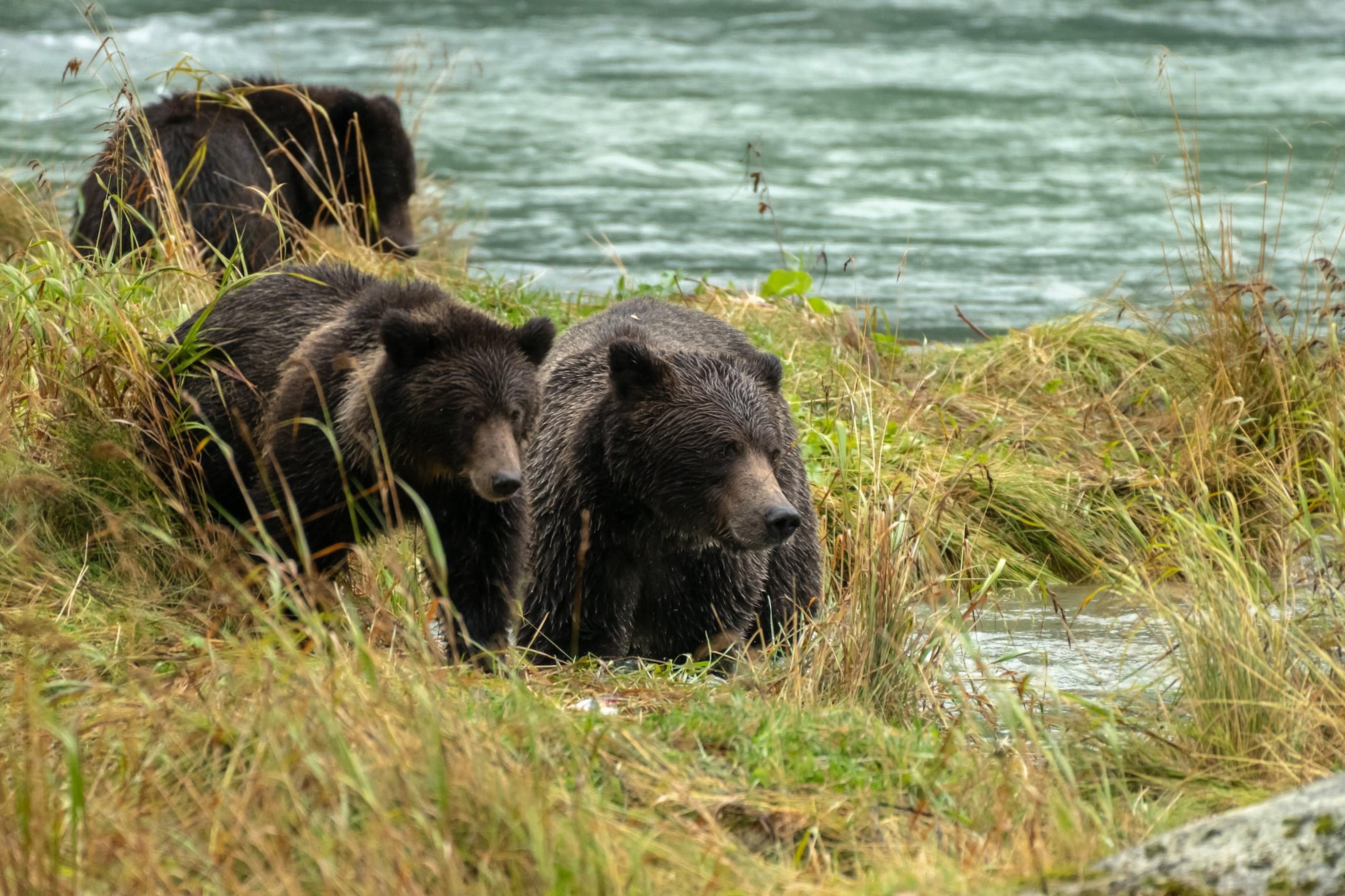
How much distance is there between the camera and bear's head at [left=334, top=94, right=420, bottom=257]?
9.48 metres

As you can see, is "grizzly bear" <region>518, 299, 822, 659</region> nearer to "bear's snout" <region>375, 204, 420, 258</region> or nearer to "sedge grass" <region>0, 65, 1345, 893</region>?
"sedge grass" <region>0, 65, 1345, 893</region>

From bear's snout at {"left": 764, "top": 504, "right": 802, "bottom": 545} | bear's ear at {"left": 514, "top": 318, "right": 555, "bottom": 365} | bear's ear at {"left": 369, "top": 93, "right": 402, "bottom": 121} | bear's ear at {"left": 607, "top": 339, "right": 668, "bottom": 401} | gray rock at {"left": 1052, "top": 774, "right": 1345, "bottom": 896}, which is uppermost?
bear's ear at {"left": 369, "top": 93, "right": 402, "bottom": 121}

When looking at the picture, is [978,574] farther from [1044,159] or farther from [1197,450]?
[1044,159]

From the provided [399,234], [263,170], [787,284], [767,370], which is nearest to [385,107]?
[399,234]

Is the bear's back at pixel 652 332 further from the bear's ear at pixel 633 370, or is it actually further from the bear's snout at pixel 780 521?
the bear's snout at pixel 780 521

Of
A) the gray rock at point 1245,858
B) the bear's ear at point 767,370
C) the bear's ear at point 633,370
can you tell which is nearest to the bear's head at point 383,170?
the bear's ear at point 767,370

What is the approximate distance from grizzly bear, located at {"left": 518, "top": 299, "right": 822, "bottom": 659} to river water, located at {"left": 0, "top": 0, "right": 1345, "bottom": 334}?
5.78ft

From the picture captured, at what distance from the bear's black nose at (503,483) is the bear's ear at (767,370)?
1390mm

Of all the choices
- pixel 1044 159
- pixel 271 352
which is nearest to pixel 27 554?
pixel 271 352

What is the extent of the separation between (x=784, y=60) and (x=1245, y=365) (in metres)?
16.6

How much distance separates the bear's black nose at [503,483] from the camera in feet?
15.4

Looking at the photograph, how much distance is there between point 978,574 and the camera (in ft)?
23.0

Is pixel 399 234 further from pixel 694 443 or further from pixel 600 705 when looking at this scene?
pixel 600 705

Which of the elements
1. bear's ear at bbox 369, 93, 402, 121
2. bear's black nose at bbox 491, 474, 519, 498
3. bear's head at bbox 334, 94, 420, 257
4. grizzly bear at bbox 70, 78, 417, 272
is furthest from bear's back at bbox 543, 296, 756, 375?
bear's ear at bbox 369, 93, 402, 121
